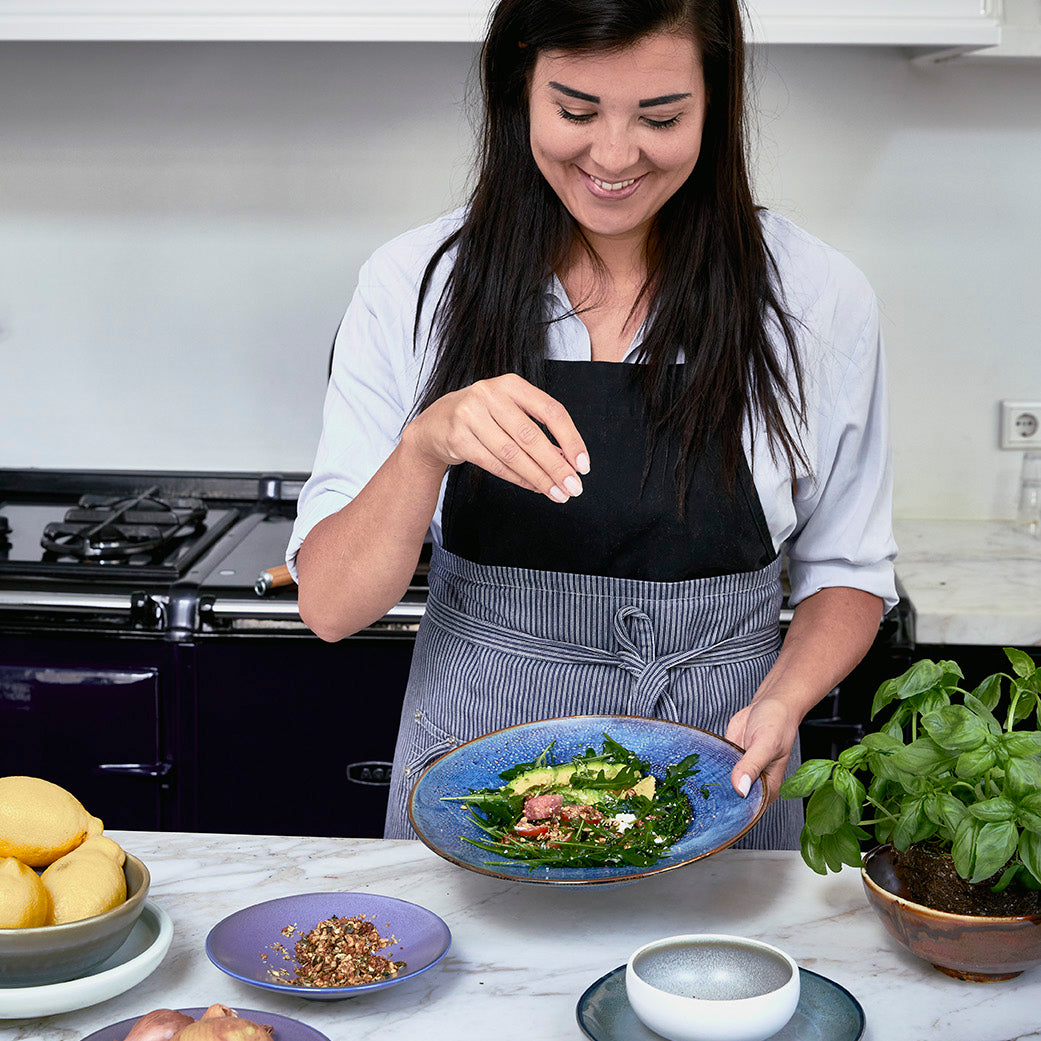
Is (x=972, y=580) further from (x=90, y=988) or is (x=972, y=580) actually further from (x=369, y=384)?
(x=90, y=988)

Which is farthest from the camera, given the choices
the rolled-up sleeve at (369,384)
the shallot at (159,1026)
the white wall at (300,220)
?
the white wall at (300,220)

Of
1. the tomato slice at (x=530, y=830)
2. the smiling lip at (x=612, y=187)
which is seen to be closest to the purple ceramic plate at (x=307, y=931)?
the tomato slice at (x=530, y=830)

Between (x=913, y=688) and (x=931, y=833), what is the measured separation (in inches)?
3.8

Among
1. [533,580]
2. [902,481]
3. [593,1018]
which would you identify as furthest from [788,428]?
[902,481]

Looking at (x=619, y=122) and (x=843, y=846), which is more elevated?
(x=619, y=122)

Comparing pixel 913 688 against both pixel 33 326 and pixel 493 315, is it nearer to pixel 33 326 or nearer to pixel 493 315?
pixel 493 315

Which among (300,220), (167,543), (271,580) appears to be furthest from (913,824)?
(300,220)

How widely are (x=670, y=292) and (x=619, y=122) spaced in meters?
0.23

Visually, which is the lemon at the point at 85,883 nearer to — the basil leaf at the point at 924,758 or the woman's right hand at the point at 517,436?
the woman's right hand at the point at 517,436

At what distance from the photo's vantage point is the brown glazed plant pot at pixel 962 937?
32.9 inches

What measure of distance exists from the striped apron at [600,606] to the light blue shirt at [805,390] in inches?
2.2

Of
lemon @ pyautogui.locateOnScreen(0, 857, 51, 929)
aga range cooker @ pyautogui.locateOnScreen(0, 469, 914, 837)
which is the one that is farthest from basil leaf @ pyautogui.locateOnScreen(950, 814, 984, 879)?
aga range cooker @ pyautogui.locateOnScreen(0, 469, 914, 837)

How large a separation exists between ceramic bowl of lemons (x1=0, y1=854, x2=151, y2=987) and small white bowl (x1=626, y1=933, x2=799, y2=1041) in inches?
12.8

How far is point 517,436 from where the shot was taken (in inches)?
37.9
